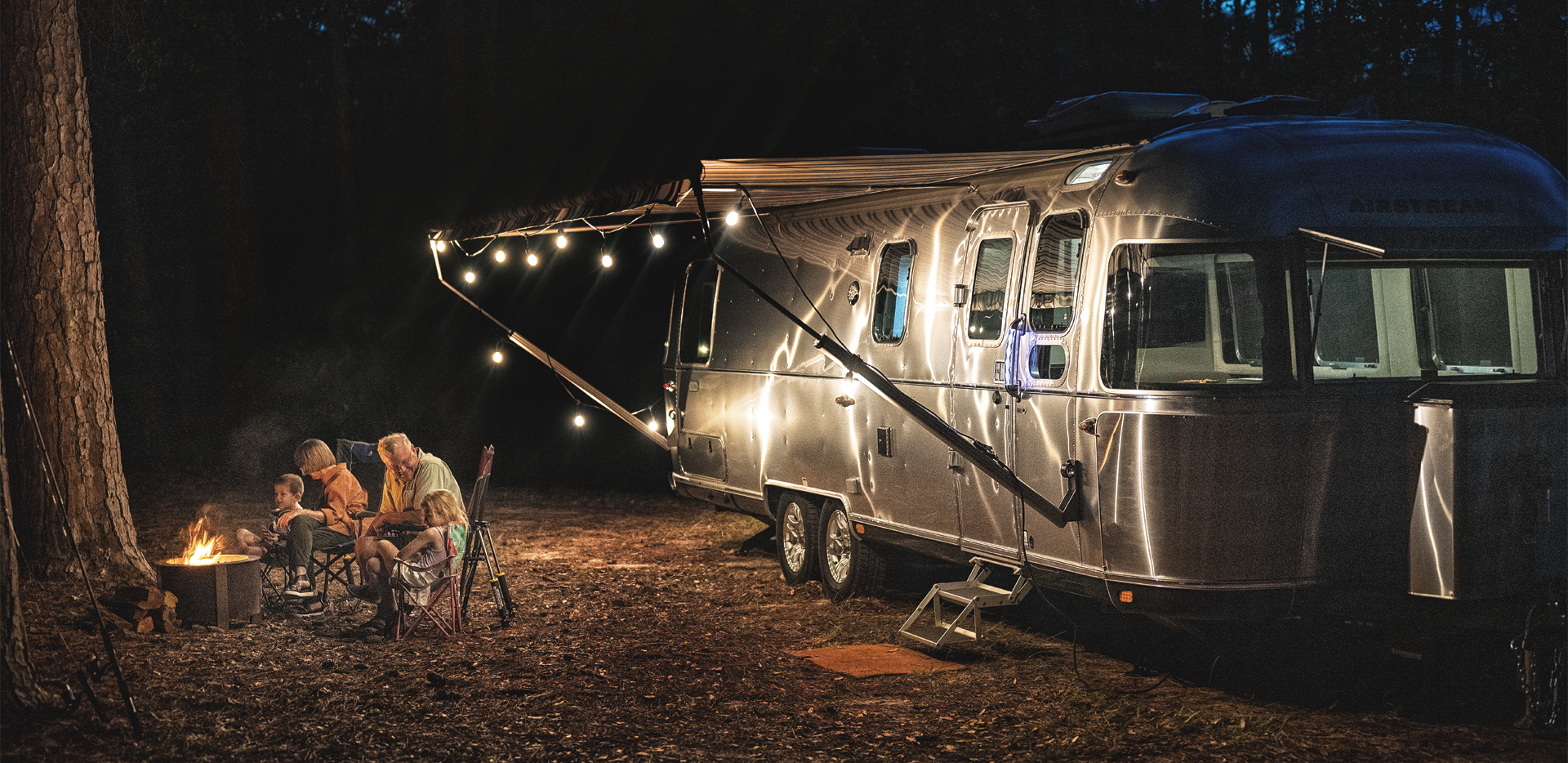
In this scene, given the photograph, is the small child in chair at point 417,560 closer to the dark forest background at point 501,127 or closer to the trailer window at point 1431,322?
the dark forest background at point 501,127

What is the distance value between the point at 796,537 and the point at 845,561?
67 centimetres

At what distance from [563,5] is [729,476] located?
19.2m

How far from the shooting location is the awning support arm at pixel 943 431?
22.7 ft

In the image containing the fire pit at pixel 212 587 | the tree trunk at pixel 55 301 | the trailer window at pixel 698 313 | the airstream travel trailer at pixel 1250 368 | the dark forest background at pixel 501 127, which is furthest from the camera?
the dark forest background at pixel 501 127

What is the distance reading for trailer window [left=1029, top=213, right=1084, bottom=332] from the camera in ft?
22.4

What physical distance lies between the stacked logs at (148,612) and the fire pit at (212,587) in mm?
74

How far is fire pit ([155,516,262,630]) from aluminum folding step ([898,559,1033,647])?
3.74 m

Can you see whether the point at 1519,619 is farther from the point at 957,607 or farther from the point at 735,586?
the point at 735,586

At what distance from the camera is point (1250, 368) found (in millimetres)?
6637

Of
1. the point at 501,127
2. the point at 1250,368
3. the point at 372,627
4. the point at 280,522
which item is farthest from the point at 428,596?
the point at 501,127

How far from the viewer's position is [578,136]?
26688 mm

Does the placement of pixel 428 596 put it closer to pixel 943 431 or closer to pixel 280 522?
pixel 280 522

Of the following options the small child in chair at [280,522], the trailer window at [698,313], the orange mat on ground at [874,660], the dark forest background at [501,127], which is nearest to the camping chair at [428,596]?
the small child in chair at [280,522]

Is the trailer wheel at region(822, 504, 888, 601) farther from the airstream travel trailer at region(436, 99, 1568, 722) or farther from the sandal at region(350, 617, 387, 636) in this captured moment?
the sandal at region(350, 617, 387, 636)
